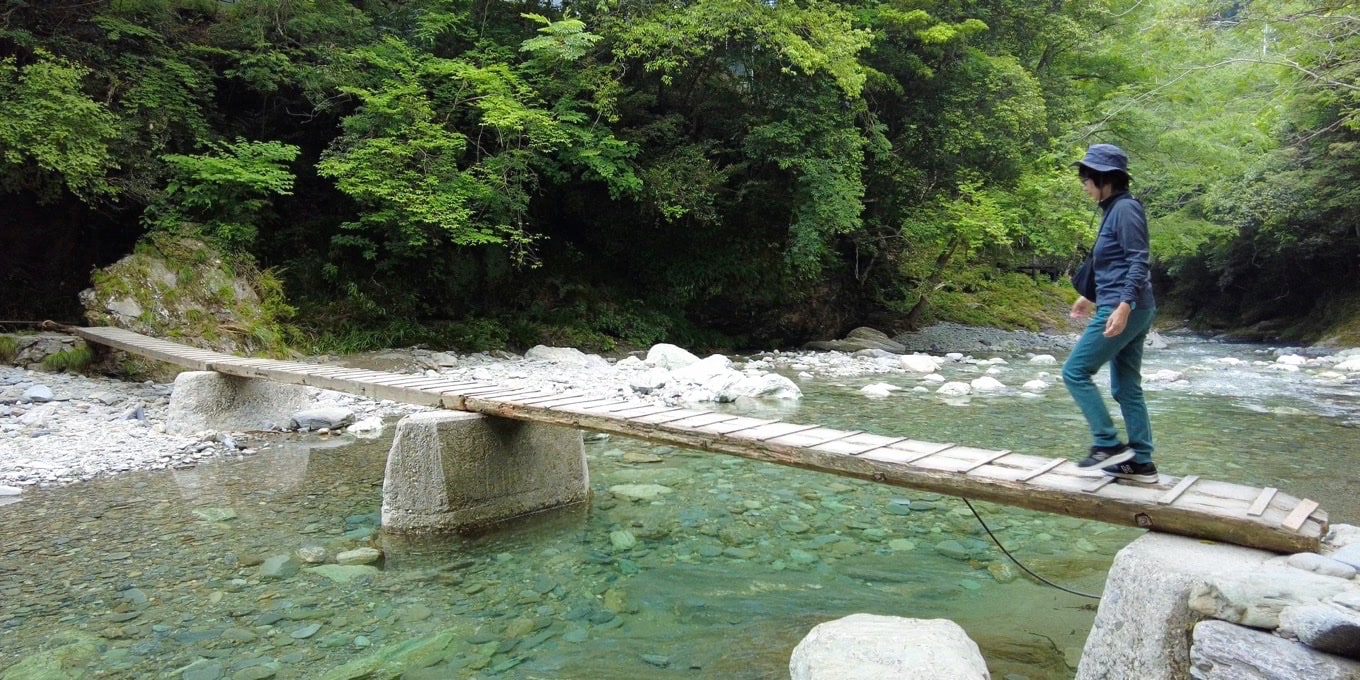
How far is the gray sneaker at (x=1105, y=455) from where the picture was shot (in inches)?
128

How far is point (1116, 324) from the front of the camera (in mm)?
3066

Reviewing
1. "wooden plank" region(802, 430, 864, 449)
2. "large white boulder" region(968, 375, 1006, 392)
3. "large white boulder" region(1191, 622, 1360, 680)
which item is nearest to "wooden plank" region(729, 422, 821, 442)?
"wooden plank" region(802, 430, 864, 449)

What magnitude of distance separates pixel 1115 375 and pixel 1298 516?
86 centimetres

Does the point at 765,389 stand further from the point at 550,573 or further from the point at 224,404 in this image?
the point at 224,404

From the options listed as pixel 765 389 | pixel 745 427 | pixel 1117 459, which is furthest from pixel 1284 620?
pixel 765 389

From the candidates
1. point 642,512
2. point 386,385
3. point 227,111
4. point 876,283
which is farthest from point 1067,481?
point 876,283

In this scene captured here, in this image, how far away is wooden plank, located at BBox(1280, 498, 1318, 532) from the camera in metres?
2.63

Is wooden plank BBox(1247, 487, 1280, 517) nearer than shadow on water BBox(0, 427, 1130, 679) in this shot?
Yes

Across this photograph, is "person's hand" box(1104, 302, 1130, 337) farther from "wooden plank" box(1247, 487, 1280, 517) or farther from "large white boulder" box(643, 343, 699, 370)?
"large white boulder" box(643, 343, 699, 370)

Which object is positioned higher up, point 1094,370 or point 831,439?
point 1094,370

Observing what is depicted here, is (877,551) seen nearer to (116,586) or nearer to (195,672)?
(195,672)

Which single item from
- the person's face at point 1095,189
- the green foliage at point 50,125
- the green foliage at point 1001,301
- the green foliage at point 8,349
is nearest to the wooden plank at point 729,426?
the person's face at point 1095,189

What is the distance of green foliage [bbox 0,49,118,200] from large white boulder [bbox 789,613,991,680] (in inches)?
435

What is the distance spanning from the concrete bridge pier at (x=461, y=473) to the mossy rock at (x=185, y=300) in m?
7.05
